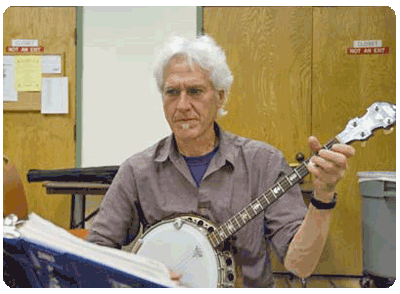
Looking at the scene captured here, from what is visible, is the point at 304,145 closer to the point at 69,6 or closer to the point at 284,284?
the point at 284,284

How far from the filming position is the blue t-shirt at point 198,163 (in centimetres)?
131

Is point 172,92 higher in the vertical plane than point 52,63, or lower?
lower

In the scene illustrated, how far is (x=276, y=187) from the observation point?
117cm

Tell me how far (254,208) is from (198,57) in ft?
1.50

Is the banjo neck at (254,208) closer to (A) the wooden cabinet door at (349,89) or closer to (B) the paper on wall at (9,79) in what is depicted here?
(A) the wooden cabinet door at (349,89)

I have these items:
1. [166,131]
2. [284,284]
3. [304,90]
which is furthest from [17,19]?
[284,284]

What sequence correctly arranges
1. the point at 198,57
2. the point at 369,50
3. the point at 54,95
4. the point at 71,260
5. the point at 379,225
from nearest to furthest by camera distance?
the point at 71,260, the point at 198,57, the point at 379,225, the point at 369,50, the point at 54,95

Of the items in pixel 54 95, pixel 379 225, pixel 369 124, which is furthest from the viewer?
pixel 54 95

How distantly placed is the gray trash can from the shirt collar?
1.63 m

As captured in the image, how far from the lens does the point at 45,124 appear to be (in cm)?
325

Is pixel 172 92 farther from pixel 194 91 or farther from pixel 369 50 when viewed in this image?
pixel 369 50

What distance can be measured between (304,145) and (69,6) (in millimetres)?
1991

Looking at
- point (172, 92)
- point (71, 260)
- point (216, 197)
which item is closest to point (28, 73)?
point (172, 92)

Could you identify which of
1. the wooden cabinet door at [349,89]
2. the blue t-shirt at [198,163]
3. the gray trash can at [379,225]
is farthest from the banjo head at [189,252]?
the wooden cabinet door at [349,89]
